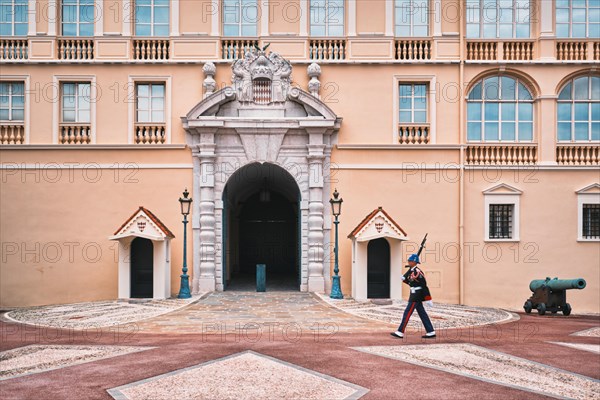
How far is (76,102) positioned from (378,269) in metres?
11.7

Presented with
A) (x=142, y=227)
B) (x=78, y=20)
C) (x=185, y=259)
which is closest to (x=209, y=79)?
(x=78, y=20)

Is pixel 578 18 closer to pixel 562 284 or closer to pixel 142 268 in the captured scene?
pixel 562 284

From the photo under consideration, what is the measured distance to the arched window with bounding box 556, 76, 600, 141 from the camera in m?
21.0

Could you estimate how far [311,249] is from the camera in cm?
2016

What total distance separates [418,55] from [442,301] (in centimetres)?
867

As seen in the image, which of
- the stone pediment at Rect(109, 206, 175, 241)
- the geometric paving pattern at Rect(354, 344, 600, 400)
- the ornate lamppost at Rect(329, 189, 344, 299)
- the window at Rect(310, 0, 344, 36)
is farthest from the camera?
the window at Rect(310, 0, 344, 36)

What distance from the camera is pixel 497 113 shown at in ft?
69.2

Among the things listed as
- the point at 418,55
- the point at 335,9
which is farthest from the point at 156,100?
the point at 418,55

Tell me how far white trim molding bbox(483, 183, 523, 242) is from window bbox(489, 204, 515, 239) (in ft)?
0.71

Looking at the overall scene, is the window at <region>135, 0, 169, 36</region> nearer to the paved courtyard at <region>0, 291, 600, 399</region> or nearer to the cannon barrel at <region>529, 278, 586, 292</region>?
the paved courtyard at <region>0, 291, 600, 399</region>

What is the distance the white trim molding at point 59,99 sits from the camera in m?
20.4

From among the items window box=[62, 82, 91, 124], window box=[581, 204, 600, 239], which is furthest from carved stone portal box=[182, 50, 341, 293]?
window box=[581, 204, 600, 239]

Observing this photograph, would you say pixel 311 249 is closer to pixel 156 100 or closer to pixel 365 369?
pixel 156 100

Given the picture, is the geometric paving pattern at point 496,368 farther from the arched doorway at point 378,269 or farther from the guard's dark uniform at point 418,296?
the arched doorway at point 378,269
